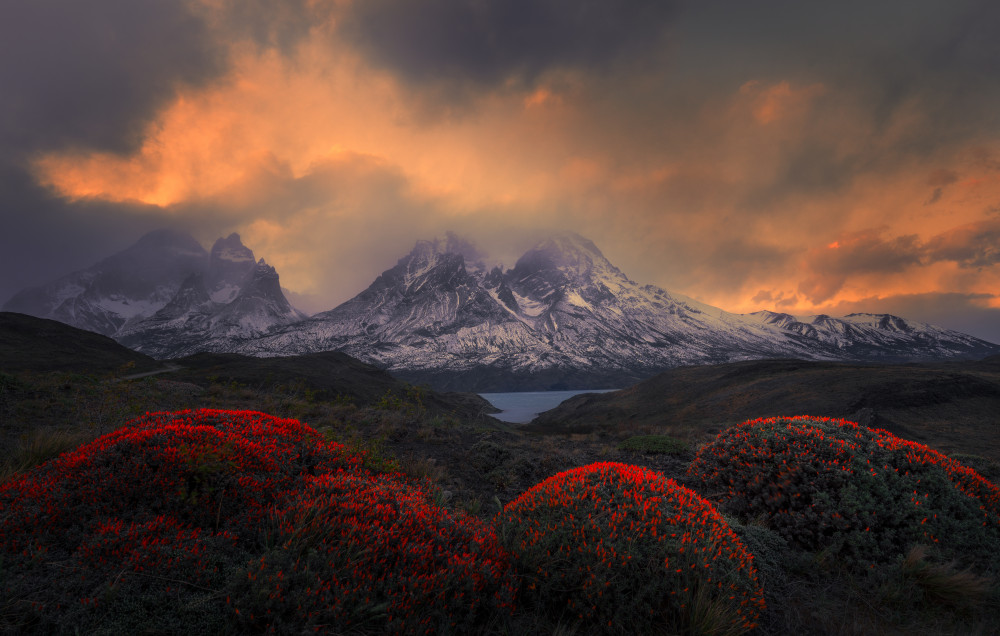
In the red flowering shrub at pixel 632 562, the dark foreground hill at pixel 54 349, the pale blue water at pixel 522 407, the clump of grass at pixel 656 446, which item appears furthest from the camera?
the pale blue water at pixel 522 407

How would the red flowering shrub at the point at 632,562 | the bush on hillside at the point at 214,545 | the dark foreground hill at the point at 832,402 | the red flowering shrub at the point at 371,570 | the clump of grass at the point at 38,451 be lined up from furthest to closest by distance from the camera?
the dark foreground hill at the point at 832,402
the clump of grass at the point at 38,451
the red flowering shrub at the point at 632,562
the red flowering shrub at the point at 371,570
the bush on hillside at the point at 214,545

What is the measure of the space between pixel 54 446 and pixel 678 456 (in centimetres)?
1636

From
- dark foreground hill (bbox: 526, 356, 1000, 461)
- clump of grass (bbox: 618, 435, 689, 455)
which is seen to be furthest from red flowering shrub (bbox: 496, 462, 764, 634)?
dark foreground hill (bbox: 526, 356, 1000, 461)

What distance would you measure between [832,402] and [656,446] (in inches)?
1146

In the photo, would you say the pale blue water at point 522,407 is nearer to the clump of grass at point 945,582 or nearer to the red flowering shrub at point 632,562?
the clump of grass at point 945,582

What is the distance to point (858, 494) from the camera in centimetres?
614

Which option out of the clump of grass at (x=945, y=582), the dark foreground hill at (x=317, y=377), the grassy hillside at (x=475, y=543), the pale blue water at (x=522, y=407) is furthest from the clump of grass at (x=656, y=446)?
the pale blue water at (x=522, y=407)

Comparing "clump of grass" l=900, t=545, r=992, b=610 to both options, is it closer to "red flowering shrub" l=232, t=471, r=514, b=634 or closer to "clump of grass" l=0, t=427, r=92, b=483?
"red flowering shrub" l=232, t=471, r=514, b=634

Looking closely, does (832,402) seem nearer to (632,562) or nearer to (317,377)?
(632,562)

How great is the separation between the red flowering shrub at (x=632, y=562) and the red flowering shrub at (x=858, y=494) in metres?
2.33

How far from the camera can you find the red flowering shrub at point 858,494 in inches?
223

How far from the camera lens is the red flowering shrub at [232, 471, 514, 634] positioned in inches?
122

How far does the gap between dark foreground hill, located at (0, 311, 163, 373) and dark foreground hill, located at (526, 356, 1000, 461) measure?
59237mm

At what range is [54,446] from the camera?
6961 millimetres
